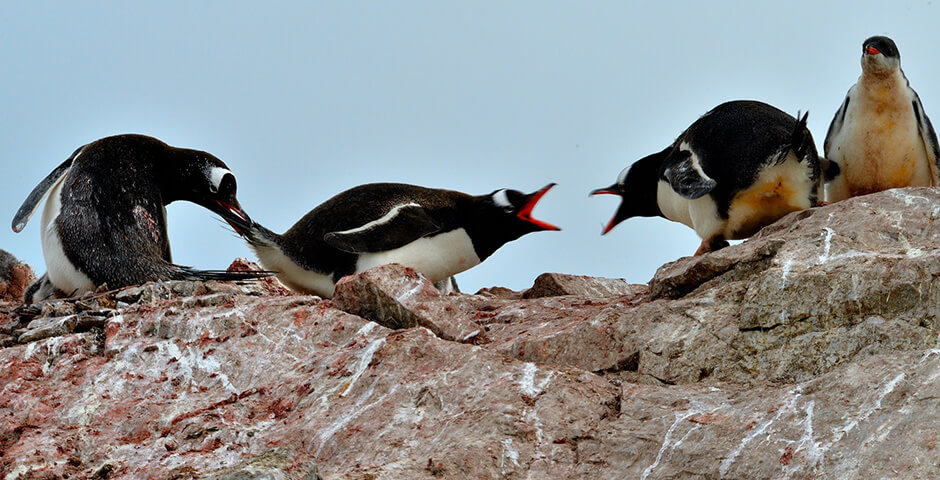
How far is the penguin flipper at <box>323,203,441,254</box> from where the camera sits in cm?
901

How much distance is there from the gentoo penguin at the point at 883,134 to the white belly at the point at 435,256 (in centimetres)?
315

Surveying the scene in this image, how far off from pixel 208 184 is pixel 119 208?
38.7 inches

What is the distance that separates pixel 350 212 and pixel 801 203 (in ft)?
11.8

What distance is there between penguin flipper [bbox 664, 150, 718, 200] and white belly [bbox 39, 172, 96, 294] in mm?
4536

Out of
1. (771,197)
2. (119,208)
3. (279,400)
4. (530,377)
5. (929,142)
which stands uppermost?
(119,208)

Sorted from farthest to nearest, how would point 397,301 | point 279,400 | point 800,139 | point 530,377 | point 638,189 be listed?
1. point 638,189
2. point 800,139
3. point 397,301
4. point 279,400
5. point 530,377

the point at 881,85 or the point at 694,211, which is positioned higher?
Answer: the point at 881,85

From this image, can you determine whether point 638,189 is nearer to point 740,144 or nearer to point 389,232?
point 740,144

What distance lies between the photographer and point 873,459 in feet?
14.3

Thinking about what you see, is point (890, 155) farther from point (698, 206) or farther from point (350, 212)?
point (350, 212)

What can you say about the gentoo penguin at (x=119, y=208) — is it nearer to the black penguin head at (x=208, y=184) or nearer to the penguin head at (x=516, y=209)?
the black penguin head at (x=208, y=184)

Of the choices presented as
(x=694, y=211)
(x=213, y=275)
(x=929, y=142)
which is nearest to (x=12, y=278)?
(x=213, y=275)

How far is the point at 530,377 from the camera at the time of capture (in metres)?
5.48

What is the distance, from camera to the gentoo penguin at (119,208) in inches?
340
